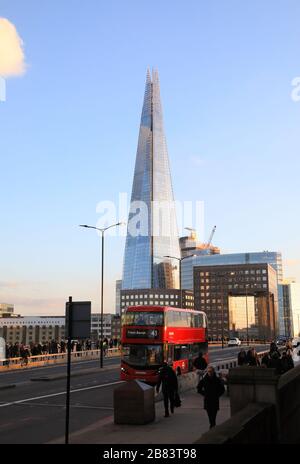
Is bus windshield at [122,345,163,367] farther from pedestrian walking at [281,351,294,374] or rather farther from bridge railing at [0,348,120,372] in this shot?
bridge railing at [0,348,120,372]

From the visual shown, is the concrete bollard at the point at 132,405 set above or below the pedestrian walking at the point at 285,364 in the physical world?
below

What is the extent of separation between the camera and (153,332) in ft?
91.8

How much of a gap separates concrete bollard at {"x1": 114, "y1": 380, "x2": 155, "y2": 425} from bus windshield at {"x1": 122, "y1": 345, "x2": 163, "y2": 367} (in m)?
12.7

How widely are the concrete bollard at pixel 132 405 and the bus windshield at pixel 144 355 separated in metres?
12.7

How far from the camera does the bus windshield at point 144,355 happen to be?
2783 centimetres

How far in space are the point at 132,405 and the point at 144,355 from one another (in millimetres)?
13126

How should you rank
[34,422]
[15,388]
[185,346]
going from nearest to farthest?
[34,422]
[15,388]
[185,346]

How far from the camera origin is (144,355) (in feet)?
91.7

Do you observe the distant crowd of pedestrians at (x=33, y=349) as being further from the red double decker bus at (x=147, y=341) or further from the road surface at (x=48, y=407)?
the red double decker bus at (x=147, y=341)

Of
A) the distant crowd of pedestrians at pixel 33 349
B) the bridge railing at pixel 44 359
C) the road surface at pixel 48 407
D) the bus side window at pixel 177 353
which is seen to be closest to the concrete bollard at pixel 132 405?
the road surface at pixel 48 407
